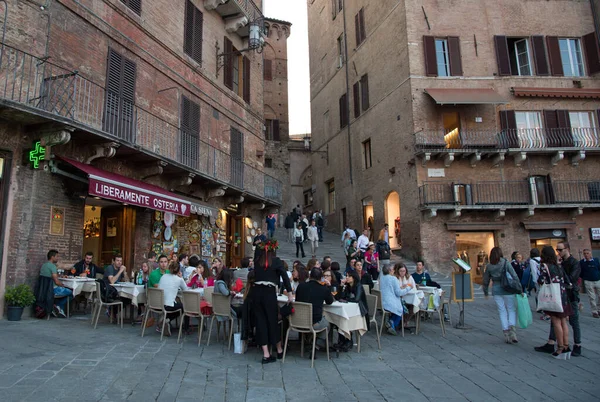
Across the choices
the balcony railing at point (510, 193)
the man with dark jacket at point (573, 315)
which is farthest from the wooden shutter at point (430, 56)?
the man with dark jacket at point (573, 315)

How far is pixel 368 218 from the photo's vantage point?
2344cm

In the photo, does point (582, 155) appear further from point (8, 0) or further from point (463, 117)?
point (8, 0)

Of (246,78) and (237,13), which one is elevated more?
(237,13)

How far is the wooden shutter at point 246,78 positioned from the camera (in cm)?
1872

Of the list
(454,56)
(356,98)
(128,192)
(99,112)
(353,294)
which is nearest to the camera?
(353,294)

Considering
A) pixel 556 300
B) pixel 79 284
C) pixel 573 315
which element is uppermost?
pixel 79 284

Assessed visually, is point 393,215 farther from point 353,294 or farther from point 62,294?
point 62,294

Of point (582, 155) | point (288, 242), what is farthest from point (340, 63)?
point (582, 155)

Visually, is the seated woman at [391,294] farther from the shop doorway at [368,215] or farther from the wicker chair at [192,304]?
the shop doorway at [368,215]

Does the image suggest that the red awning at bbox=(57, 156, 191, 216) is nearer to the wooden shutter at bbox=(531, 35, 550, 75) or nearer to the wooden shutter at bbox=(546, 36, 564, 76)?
the wooden shutter at bbox=(531, 35, 550, 75)

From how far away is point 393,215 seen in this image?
21.5 metres

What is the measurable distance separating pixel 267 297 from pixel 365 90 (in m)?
19.3

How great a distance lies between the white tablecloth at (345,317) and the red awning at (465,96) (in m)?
14.0

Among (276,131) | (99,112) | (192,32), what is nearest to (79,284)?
(99,112)
